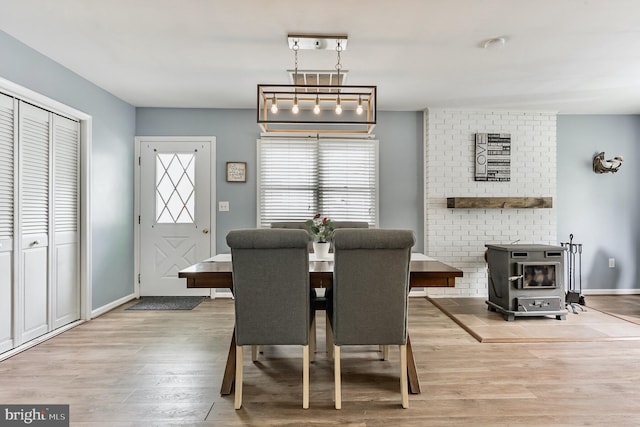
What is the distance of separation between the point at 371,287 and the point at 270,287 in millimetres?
548

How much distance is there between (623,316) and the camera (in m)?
3.79

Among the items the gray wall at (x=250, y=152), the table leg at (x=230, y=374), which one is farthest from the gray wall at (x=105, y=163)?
the table leg at (x=230, y=374)

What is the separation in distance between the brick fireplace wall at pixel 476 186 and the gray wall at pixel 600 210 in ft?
0.88

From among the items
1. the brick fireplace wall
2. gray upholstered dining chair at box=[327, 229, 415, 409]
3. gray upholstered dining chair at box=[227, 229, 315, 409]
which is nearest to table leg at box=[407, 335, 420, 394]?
gray upholstered dining chair at box=[327, 229, 415, 409]

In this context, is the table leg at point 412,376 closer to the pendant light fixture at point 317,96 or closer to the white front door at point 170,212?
the pendant light fixture at point 317,96

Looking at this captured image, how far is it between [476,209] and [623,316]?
184 cm

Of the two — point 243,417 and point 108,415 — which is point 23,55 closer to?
point 108,415

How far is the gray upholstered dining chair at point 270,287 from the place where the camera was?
1.92 metres

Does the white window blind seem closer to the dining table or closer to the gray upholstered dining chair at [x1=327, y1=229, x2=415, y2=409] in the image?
the dining table

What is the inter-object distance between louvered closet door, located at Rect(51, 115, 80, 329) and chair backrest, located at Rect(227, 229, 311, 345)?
234 centimetres

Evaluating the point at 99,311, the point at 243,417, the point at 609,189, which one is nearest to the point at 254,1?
the point at 243,417

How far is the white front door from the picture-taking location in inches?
183

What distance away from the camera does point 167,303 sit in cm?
434

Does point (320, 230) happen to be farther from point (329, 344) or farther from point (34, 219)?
point (34, 219)
